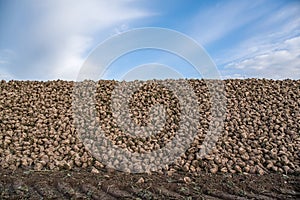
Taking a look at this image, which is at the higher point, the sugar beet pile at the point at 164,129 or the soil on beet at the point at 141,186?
the sugar beet pile at the point at 164,129

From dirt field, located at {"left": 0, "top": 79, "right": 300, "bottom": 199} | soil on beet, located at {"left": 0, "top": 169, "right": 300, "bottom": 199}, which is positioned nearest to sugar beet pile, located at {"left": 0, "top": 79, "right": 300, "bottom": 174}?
dirt field, located at {"left": 0, "top": 79, "right": 300, "bottom": 199}

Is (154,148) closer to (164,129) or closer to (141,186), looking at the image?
(164,129)

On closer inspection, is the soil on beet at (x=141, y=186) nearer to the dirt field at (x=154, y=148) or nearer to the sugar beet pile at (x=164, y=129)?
the dirt field at (x=154, y=148)

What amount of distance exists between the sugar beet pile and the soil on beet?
0.76 feet

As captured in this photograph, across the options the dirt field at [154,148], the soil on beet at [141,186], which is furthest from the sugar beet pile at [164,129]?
the soil on beet at [141,186]

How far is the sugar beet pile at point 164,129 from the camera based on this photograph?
159 inches

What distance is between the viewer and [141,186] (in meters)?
3.24

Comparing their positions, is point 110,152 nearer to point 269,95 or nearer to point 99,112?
point 99,112

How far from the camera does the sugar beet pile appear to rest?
4027 millimetres

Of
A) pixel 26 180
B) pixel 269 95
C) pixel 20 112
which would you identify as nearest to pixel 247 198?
pixel 26 180

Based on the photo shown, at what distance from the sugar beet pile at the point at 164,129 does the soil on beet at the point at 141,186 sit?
0.76ft

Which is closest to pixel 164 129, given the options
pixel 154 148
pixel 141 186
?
pixel 154 148

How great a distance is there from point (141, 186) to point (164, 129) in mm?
1760

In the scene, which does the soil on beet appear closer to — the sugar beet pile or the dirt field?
the dirt field
